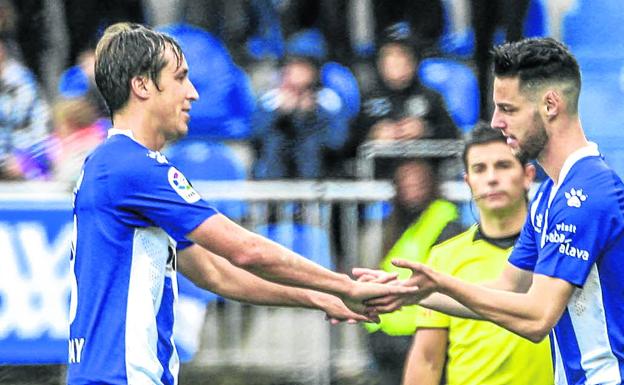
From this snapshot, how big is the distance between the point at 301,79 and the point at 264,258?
13.9 feet

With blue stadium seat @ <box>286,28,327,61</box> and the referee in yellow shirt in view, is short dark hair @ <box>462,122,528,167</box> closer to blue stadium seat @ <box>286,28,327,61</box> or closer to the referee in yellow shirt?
the referee in yellow shirt

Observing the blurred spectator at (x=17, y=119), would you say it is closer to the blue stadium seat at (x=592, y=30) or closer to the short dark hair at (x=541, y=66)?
the blue stadium seat at (x=592, y=30)

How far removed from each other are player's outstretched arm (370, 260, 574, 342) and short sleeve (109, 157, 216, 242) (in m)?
0.81

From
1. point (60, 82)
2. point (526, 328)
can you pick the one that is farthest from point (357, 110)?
point (526, 328)

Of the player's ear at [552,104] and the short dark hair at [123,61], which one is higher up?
the short dark hair at [123,61]

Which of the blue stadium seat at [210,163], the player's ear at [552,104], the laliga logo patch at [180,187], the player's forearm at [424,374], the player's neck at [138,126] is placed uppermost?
the player's ear at [552,104]

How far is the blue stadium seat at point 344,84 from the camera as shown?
1002 centimetres

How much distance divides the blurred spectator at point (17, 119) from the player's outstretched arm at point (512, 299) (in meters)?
4.43

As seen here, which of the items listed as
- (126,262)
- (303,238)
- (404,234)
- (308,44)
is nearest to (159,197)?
(126,262)

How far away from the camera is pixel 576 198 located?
225 inches

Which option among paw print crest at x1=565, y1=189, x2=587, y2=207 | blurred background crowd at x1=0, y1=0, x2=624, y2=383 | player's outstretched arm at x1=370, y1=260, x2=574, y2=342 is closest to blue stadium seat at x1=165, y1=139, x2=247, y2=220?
blurred background crowd at x1=0, y1=0, x2=624, y2=383

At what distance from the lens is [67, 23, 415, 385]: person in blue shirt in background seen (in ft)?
18.0

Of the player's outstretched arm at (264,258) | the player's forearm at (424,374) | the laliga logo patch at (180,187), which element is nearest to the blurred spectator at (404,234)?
the player's forearm at (424,374)

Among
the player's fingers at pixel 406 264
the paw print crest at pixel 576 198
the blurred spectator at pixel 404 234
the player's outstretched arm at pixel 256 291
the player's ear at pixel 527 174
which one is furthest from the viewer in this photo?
the blurred spectator at pixel 404 234
